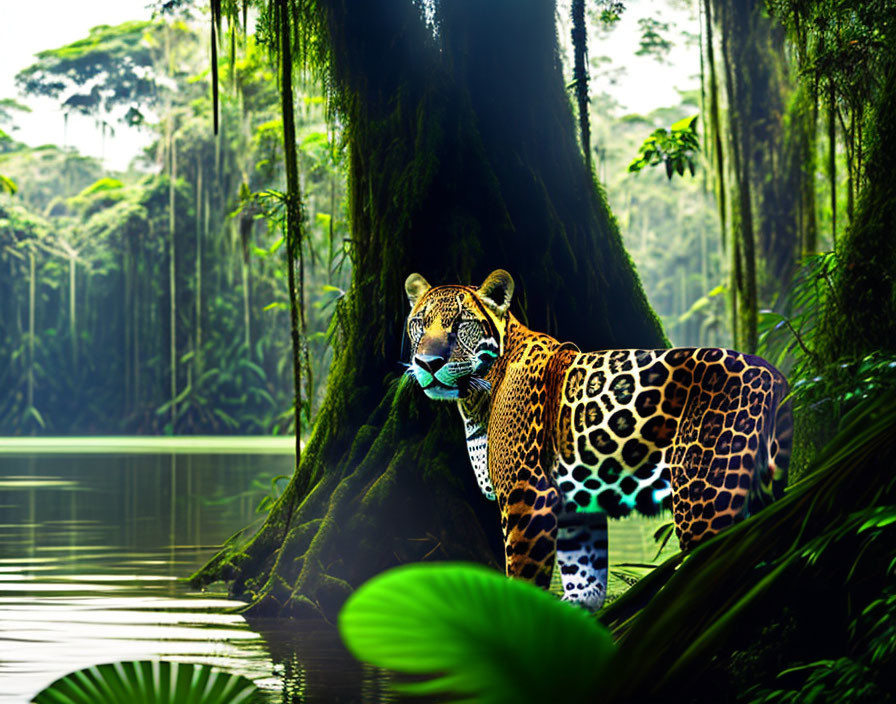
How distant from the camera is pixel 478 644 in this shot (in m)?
1.67

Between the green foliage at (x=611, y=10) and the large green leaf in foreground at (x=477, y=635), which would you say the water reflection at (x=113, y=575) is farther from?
the green foliage at (x=611, y=10)

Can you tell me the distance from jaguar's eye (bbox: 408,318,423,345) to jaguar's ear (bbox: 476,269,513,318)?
274mm

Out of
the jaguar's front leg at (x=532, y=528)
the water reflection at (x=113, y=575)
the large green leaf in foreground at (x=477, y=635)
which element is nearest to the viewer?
the large green leaf in foreground at (x=477, y=635)

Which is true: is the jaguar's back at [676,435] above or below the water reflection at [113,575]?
above

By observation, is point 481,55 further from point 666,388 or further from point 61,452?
point 61,452

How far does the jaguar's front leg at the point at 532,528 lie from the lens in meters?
5.15

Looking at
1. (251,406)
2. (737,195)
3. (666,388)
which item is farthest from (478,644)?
(251,406)

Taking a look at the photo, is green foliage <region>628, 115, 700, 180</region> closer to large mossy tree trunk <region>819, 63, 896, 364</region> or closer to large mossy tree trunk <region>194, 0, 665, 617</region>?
large mossy tree trunk <region>194, 0, 665, 617</region>

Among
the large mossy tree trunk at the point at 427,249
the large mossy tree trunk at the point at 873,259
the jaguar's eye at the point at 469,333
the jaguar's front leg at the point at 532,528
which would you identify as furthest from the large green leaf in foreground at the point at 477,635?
the large mossy tree trunk at the point at 427,249

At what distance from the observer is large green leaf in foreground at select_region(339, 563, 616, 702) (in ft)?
5.24

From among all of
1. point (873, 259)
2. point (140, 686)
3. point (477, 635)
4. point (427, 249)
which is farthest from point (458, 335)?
point (477, 635)

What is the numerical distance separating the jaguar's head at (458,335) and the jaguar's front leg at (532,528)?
0.49 meters

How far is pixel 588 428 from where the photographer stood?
5.11 metres

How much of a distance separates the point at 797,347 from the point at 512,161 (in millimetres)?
1935
